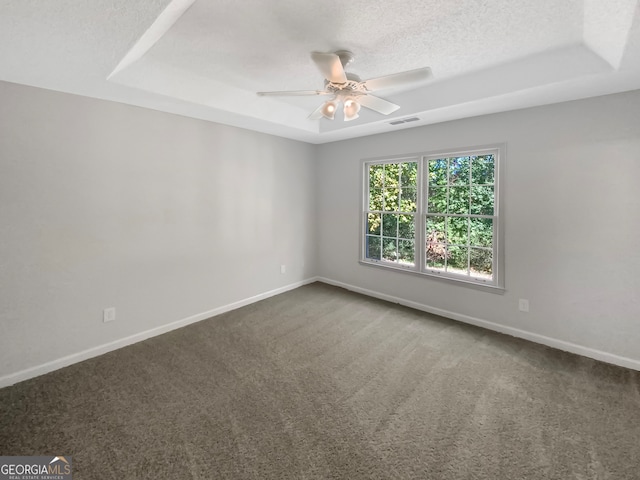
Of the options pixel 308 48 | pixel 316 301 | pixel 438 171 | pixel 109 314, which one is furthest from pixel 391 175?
pixel 109 314

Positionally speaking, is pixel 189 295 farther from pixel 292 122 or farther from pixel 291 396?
pixel 292 122

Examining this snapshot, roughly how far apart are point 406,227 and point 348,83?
2397 mm

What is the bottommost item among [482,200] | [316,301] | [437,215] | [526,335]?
[526,335]

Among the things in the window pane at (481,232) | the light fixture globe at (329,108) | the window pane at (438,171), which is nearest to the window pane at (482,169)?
the window pane at (438,171)

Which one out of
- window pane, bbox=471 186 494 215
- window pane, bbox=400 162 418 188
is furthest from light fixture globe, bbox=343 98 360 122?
window pane, bbox=471 186 494 215

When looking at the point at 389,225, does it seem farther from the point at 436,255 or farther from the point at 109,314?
the point at 109,314

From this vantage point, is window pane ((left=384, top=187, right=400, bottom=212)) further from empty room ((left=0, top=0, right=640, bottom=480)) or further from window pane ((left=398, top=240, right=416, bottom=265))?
window pane ((left=398, top=240, right=416, bottom=265))

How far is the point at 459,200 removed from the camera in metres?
3.60

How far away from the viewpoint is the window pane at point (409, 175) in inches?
156

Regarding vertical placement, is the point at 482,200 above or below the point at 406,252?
above

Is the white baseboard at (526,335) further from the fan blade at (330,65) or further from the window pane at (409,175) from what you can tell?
the fan blade at (330,65)

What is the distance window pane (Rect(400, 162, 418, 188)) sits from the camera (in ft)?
13.0

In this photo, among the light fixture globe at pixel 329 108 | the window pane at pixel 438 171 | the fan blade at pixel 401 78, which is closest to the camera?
the fan blade at pixel 401 78

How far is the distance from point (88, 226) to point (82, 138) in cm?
78
